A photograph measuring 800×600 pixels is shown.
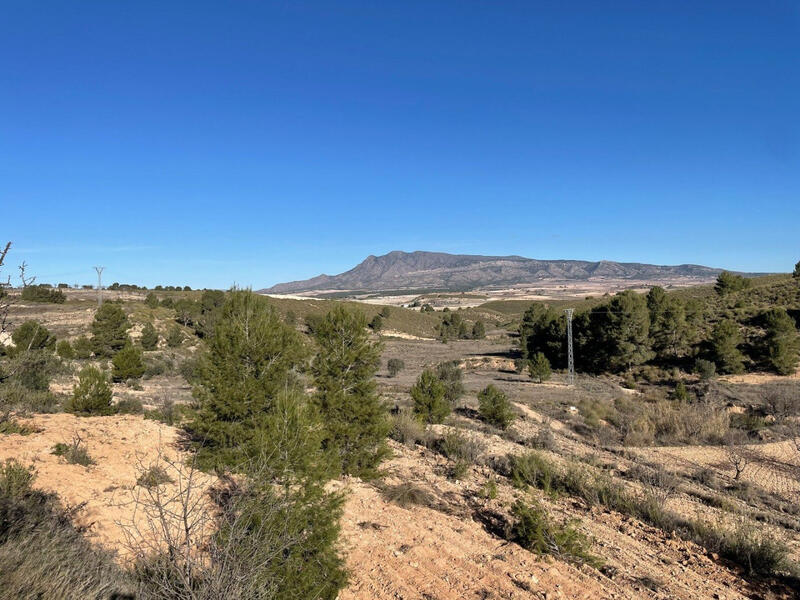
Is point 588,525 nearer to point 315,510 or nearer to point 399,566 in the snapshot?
point 399,566

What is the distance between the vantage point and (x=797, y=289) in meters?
46.4

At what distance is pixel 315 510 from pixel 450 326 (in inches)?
2876

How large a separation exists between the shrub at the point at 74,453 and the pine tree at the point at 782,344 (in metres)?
39.6

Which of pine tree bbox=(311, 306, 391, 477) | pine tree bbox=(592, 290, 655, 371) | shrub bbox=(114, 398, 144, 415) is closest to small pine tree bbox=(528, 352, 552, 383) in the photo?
pine tree bbox=(592, 290, 655, 371)

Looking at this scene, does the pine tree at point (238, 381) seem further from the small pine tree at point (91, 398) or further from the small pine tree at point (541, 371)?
the small pine tree at point (541, 371)

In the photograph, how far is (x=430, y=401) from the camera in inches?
722

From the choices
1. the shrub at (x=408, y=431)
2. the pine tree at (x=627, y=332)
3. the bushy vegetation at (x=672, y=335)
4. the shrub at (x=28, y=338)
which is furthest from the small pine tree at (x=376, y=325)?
the shrub at (x=408, y=431)

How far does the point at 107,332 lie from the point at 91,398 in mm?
19524

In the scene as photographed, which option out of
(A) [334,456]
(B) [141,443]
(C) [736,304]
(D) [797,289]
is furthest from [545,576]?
(D) [797,289]

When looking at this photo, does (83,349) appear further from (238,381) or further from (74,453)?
(238,381)

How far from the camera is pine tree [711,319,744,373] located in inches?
1267

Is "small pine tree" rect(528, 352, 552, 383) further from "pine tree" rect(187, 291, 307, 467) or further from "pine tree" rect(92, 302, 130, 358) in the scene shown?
"pine tree" rect(92, 302, 130, 358)

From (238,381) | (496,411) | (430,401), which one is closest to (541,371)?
(496,411)

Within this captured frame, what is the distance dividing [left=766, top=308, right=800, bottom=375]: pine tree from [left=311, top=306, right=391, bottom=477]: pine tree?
3346cm
